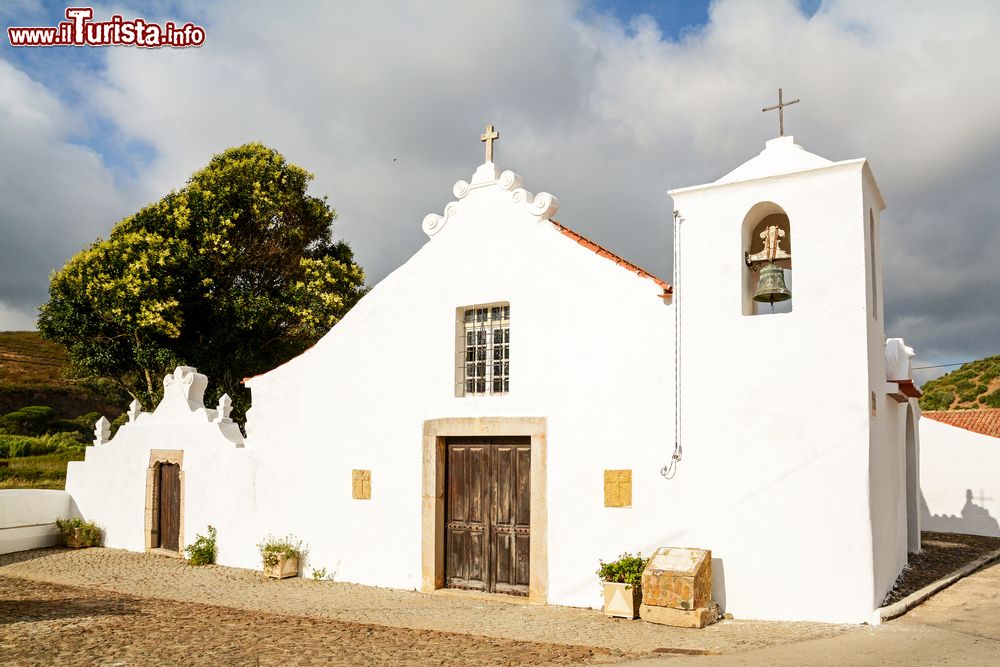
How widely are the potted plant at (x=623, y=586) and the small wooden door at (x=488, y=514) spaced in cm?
145

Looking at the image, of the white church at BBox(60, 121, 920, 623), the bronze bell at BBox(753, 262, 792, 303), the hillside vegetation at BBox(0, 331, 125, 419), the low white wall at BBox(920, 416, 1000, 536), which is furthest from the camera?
the hillside vegetation at BBox(0, 331, 125, 419)

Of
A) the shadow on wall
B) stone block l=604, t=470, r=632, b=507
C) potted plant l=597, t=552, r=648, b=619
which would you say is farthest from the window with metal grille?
the shadow on wall

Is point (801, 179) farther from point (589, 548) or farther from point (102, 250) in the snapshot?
point (102, 250)

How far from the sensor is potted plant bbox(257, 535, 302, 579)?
451 inches

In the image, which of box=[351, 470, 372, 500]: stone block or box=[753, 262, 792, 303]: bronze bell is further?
box=[351, 470, 372, 500]: stone block

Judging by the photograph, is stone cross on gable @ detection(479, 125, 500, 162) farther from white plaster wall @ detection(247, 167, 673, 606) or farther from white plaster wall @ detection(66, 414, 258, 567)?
white plaster wall @ detection(66, 414, 258, 567)

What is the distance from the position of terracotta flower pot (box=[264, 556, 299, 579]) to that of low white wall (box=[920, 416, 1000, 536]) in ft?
49.2

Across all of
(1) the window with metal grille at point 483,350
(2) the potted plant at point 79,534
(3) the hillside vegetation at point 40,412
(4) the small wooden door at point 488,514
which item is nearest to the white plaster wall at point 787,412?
(4) the small wooden door at point 488,514

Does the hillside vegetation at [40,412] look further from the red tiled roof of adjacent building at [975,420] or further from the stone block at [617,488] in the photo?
the red tiled roof of adjacent building at [975,420]

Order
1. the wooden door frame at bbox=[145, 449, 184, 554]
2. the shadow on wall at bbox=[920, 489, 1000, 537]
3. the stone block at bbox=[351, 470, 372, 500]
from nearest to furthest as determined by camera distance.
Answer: the stone block at bbox=[351, 470, 372, 500]
the wooden door frame at bbox=[145, 449, 184, 554]
the shadow on wall at bbox=[920, 489, 1000, 537]

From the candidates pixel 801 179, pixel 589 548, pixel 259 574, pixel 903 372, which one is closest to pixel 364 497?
pixel 259 574

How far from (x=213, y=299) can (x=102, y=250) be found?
2.65 m

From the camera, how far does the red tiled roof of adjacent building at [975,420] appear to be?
22.5 metres

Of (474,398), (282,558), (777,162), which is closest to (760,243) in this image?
(777,162)
